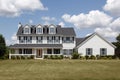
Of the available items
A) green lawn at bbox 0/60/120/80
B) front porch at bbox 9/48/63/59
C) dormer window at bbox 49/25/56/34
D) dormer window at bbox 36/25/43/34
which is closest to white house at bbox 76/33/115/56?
front porch at bbox 9/48/63/59

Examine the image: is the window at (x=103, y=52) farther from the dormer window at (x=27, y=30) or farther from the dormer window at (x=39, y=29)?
the dormer window at (x=27, y=30)

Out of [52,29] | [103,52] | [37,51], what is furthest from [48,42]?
[103,52]

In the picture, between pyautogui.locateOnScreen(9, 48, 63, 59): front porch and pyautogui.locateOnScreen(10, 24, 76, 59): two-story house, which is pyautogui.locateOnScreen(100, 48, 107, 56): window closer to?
pyautogui.locateOnScreen(10, 24, 76, 59): two-story house

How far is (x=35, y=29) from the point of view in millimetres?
70188

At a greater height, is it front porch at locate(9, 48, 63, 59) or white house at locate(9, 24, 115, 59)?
white house at locate(9, 24, 115, 59)

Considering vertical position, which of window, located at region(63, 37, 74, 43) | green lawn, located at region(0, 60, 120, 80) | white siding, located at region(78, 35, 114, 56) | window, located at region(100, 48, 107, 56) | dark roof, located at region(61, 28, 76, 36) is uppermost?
dark roof, located at region(61, 28, 76, 36)

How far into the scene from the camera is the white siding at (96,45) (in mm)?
63969

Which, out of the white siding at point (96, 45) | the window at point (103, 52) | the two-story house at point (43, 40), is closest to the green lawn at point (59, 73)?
the white siding at point (96, 45)

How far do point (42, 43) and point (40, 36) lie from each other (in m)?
1.74

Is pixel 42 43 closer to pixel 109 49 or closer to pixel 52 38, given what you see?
pixel 52 38

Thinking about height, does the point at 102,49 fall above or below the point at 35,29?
below

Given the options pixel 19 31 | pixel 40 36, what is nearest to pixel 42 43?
pixel 40 36

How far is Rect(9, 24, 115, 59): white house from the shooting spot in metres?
64.4

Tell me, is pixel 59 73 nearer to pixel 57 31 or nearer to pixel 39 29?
pixel 39 29
